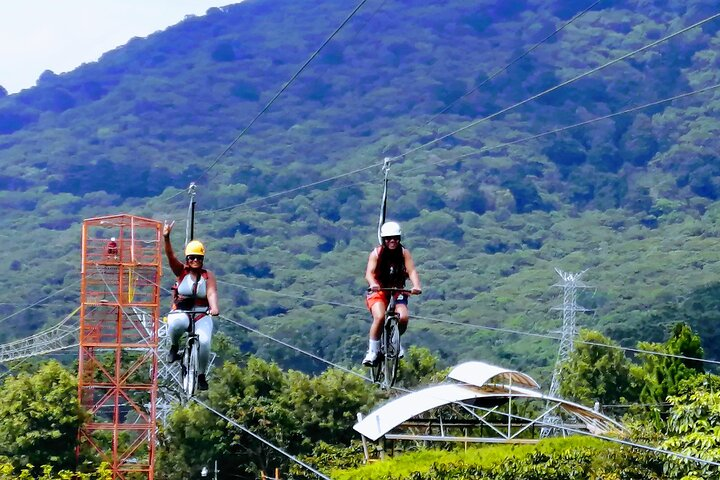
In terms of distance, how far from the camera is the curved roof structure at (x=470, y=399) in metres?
35.8

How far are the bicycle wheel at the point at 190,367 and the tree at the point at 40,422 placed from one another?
2770 cm

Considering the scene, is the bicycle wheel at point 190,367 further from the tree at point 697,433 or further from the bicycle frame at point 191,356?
the tree at point 697,433

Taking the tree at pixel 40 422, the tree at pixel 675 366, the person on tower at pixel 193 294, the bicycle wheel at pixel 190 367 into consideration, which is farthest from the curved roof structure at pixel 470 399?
the tree at pixel 40 422

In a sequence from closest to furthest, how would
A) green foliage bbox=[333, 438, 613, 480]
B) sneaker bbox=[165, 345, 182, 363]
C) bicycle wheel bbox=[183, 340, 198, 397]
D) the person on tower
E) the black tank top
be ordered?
the black tank top < the person on tower < bicycle wheel bbox=[183, 340, 198, 397] < sneaker bbox=[165, 345, 182, 363] < green foliage bbox=[333, 438, 613, 480]

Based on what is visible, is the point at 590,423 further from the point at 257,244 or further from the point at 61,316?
the point at 257,244

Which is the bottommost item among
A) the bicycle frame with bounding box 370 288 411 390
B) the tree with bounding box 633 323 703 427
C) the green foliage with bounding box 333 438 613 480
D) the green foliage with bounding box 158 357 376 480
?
the green foliage with bounding box 158 357 376 480

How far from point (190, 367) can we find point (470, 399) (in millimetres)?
16597

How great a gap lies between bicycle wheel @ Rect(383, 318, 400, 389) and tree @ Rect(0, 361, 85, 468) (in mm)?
30344

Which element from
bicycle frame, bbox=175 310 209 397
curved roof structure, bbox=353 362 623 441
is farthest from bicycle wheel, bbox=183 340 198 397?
curved roof structure, bbox=353 362 623 441

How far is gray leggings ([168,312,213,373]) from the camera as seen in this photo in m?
21.5

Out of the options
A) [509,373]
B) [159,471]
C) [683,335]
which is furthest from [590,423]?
[159,471]

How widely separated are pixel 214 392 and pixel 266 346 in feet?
263

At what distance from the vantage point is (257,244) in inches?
7766

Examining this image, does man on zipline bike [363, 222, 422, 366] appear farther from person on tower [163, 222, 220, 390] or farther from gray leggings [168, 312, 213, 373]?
gray leggings [168, 312, 213, 373]
